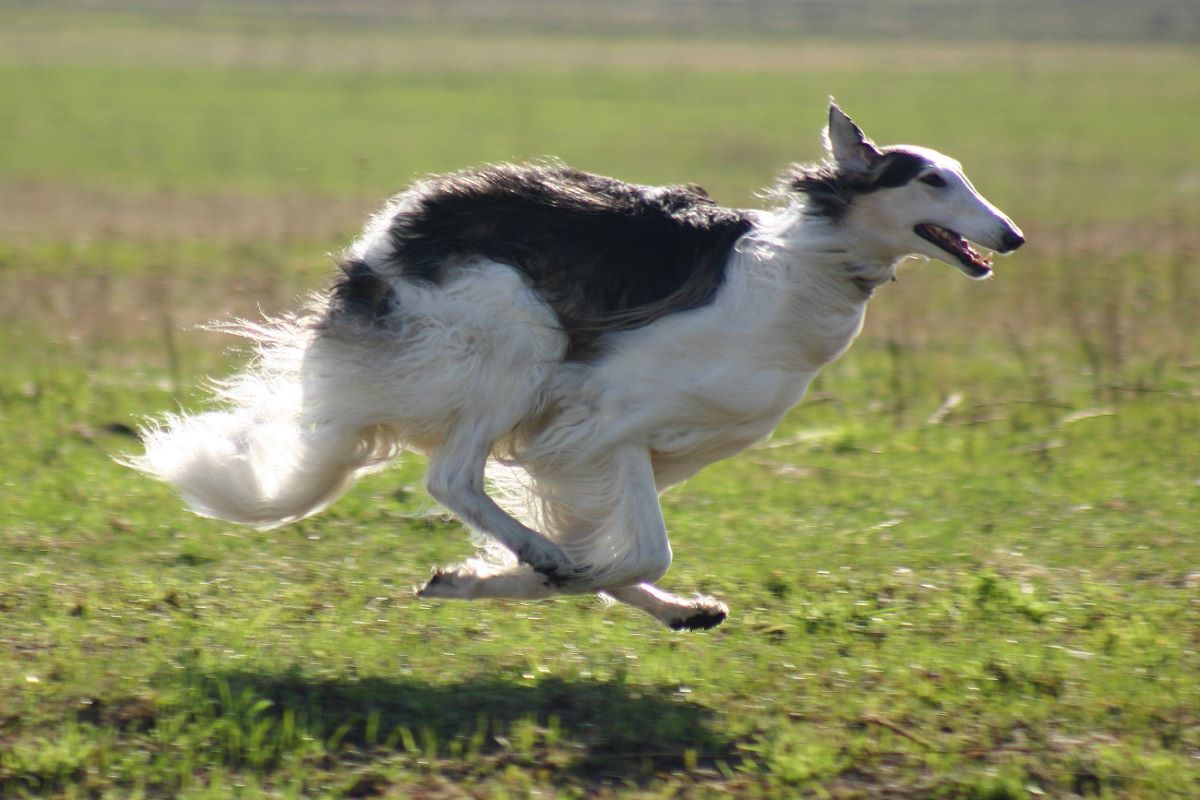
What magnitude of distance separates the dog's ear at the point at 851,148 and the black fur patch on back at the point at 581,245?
44 centimetres

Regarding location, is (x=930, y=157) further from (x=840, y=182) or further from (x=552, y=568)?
(x=552, y=568)

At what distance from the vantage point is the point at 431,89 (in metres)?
35.2

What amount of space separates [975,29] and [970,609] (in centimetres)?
6362

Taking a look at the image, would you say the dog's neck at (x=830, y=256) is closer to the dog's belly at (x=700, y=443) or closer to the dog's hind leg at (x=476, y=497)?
the dog's belly at (x=700, y=443)

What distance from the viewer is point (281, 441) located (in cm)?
605

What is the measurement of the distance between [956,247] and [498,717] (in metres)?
2.30

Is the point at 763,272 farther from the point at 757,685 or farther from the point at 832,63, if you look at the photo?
the point at 832,63

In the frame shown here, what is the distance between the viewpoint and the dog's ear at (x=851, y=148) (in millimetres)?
5777

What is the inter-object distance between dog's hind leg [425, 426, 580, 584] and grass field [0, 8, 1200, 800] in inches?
15.0

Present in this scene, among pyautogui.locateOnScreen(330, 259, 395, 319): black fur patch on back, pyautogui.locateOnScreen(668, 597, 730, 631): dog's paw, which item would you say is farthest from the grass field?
pyautogui.locateOnScreen(330, 259, 395, 319): black fur patch on back

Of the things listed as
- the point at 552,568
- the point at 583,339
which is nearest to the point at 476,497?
the point at 552,568

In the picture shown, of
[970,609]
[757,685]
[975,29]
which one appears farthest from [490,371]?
[975,29]

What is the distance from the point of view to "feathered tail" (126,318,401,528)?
19.7ft

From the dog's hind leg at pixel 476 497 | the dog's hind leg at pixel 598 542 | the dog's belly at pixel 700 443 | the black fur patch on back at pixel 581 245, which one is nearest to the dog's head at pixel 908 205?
the black fur patch on back at pixel 581 245
